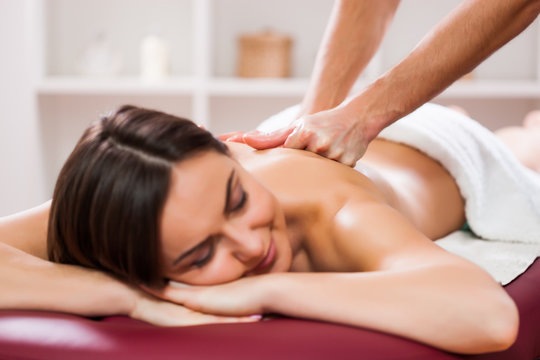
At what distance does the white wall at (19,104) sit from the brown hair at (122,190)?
9.40 feet

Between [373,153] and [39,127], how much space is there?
8.56 feet

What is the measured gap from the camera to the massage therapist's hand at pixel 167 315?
4.20ft

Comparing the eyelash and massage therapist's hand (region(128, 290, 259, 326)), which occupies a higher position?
the eyelash

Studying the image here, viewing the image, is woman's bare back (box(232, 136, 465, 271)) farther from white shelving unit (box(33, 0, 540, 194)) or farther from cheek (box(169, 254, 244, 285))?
white shelving unit (box(33, 0, 540, 194))

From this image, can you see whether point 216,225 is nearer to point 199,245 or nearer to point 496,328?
point 199,245

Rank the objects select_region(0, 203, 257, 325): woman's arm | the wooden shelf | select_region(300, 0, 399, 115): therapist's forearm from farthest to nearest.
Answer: the wooden shelf, select_region(300, 0, 399, 115): therapist's forearm, select_region(0, 203, 257, 325): woman's arm

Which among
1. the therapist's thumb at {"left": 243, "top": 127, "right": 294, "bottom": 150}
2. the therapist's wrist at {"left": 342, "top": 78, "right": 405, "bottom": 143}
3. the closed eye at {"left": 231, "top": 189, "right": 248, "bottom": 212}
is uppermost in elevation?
the therapist's wrist at {"left": 342, "top": 78, "right": 405, "bottom": 143}

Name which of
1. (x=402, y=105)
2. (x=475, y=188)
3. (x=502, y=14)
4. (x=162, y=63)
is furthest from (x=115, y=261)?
(x=162, y=63)

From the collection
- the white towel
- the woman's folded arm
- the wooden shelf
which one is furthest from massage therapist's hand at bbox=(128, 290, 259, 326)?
the wooden shelf

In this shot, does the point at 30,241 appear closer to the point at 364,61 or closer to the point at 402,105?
the point at 402,105

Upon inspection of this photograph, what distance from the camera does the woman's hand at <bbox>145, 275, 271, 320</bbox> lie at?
1.26 meters

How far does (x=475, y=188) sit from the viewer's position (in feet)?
6.76

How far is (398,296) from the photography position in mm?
1168

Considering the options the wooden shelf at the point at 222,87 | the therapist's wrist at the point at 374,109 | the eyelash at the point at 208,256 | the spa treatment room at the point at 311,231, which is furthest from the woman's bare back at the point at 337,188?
the wooden shelf at the point at 222,87
